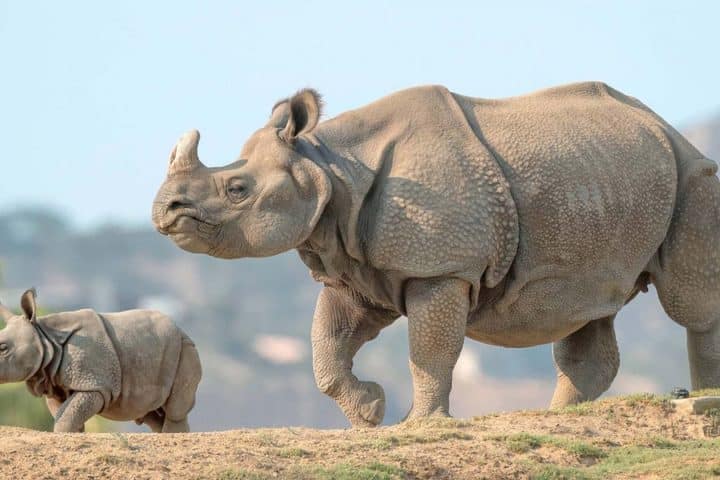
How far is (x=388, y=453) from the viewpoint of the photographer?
42.2 ft

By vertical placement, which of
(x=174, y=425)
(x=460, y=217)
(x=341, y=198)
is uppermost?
(x=341, y=198)

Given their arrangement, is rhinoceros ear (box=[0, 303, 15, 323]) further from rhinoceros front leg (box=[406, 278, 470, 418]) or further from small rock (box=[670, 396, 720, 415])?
small rock (box=[670, 396, 720, 415])

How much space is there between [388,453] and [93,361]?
3936 mm

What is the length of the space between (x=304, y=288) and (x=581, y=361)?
138294 mm

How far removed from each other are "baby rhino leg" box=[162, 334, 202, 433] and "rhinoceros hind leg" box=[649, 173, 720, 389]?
3853 mm


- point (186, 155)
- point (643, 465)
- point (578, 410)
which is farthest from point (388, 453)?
point (186, 155)

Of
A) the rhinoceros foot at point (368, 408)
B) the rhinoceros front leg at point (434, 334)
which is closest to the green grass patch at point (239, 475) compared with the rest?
the rhinoceros front leg at point (434, 334)

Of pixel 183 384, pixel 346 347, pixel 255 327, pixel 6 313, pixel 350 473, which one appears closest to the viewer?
pixel 350 473

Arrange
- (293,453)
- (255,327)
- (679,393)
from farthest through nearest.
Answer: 1. (255,327)
2. (679,393)
3. (293,453)

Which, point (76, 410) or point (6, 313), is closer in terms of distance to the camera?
point (76, 410)

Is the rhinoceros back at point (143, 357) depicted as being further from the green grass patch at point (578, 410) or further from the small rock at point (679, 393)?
the small rock at point (679, 393)

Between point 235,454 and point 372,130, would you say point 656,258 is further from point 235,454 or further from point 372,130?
point 235,454

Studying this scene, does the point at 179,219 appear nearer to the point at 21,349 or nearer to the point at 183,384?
the point at 21,349

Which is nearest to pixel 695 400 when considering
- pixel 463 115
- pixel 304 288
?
pixel 463 115
